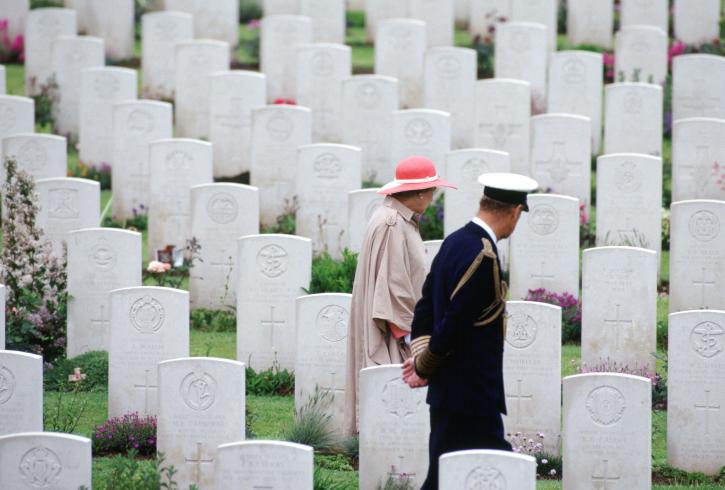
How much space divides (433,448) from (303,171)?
597 cm

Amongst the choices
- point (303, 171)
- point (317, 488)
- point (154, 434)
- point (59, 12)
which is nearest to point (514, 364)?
point (317, 488)

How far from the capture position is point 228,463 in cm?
709

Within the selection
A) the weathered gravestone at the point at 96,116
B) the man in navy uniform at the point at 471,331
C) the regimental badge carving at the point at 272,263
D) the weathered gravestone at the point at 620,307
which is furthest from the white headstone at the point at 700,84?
the man in navy uniform at the point at 471,331

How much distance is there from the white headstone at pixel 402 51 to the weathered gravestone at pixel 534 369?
795 cm

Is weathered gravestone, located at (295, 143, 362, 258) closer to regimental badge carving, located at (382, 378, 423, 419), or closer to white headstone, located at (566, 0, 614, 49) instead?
regimental badge carving, located at (382, 378, 423, 419)

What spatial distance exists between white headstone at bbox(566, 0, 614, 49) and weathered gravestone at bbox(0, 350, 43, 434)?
39.5 feet

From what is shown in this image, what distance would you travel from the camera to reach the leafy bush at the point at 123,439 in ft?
28.6

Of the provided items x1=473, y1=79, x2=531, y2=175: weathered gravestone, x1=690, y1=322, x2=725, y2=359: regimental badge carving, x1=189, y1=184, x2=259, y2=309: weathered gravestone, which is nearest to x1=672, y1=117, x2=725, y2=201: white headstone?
x1=473, y1=79, x2=531, y2=175: weathered gravestone

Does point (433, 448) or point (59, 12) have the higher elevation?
point (59, 12)

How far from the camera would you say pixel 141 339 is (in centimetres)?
919

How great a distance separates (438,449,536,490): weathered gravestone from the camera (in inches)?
256

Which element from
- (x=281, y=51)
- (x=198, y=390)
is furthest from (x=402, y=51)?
(x=198, y=390)

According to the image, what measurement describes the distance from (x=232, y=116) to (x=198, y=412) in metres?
7.08

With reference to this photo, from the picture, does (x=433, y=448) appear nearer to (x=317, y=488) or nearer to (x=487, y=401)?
(x=487, y=401)
